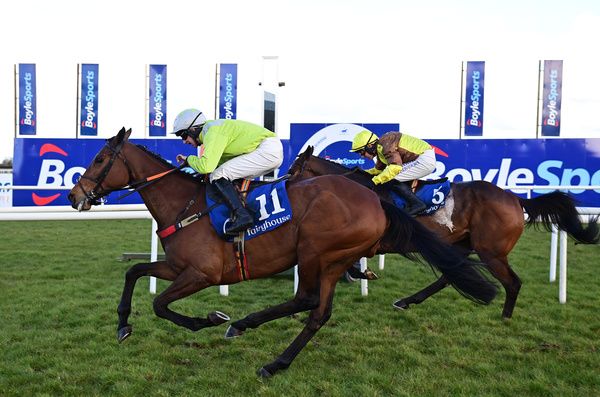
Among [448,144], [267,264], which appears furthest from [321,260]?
[448,144]

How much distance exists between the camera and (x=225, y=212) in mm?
3525

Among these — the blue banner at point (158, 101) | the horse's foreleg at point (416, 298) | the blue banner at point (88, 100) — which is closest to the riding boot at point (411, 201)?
the horse's foreleg at point (416, 298)

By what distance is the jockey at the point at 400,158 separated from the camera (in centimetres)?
490

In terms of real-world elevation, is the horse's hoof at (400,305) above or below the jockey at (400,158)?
below

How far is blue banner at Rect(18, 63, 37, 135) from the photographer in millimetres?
20016

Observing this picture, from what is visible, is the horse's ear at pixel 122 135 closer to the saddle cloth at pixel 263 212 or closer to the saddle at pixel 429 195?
the saddle cloth at pixel 263 212

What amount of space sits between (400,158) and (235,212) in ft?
6.77

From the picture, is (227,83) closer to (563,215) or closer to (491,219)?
(491,219)

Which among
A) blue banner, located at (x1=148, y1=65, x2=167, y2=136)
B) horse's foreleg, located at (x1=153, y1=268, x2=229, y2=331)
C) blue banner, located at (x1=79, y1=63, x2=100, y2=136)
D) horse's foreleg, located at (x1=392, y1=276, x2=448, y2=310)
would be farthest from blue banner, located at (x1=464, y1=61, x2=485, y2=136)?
horse's foreleg, located at (x1=153, y1=268, x2=229, y2=331)

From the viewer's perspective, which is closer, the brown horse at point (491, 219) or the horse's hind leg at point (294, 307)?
the horse's hind leg at point (294, 307)

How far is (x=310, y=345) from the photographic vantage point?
4113 millimetres

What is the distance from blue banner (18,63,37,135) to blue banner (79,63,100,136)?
5.65 feet

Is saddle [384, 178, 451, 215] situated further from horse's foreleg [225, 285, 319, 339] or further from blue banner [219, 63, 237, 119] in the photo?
blue banner [219, 63, 237, 119]

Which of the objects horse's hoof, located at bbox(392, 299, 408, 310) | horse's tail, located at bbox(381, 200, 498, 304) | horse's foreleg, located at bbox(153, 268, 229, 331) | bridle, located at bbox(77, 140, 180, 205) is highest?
bridle, located at bbox(77, 140, 180, 205)
